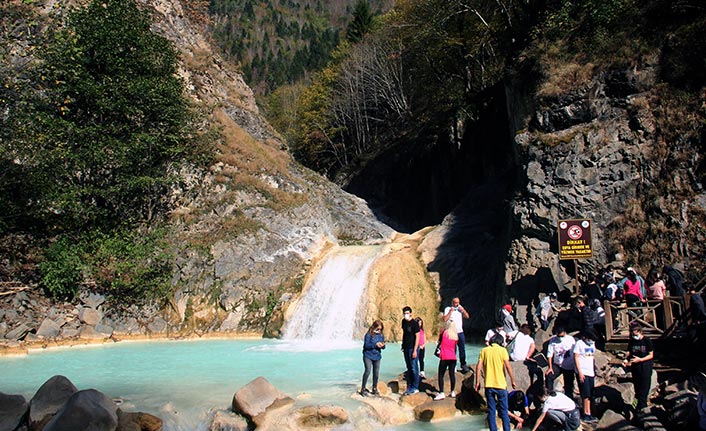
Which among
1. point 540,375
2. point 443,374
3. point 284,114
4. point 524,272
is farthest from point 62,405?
point 284,114

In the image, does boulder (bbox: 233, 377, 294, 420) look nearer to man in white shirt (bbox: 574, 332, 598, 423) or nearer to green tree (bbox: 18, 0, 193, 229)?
man in white shirt (bbox: 574, 332, 598, 423)

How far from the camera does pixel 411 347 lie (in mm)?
12320

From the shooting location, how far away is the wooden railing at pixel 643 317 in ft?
43.5

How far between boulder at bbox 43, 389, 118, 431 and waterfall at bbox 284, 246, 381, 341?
1496 centimetres

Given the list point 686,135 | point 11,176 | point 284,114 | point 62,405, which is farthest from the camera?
point 284,114

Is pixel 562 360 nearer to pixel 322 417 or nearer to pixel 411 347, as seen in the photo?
pixel 411 347

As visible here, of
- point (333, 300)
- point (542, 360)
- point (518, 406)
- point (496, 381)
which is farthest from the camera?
point (333, 300)

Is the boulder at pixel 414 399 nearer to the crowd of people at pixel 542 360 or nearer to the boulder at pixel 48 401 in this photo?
the crowd of people at pixel 542 360

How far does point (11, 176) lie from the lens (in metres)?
24.5

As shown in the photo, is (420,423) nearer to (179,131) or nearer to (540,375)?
(540,375)

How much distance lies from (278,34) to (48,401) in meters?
146

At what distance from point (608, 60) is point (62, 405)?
71.5 ft

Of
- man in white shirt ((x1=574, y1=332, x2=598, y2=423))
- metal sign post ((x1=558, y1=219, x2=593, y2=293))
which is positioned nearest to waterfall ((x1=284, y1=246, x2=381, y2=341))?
metal sign post ((x1=558, y1=219, x2=593, y2=293))

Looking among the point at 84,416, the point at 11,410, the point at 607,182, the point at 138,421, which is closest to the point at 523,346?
the point at 138,421
